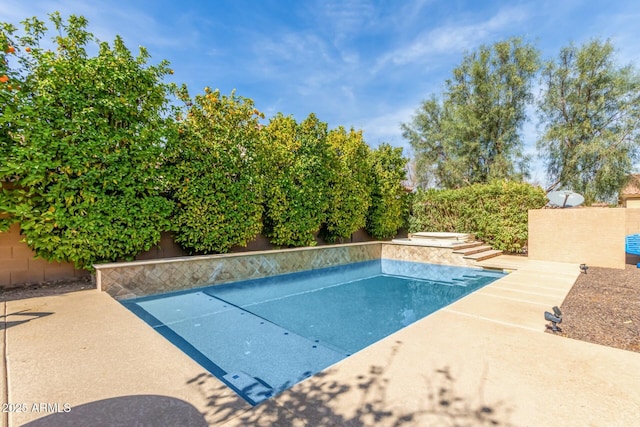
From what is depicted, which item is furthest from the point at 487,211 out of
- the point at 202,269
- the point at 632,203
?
the point at 632,203

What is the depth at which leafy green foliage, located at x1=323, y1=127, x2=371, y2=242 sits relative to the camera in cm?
1124

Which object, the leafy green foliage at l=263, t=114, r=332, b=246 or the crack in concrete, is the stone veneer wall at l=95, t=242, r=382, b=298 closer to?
the leafy green foliage at l=263, t=114, r=332, b=246

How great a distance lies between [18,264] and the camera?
19.7 ft

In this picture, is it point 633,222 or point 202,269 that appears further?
point 633,222

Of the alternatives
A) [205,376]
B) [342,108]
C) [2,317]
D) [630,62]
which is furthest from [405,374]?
[630,62]

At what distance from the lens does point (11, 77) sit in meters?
5.40

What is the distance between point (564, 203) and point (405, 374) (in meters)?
11.0

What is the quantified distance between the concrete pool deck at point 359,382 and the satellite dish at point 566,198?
8.69 meters

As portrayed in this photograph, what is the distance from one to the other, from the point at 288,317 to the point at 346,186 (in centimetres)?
692

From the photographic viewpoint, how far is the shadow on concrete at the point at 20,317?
3947 mm

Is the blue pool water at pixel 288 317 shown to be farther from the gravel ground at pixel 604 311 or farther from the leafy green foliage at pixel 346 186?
the leafy green foliage at pixel 346 186

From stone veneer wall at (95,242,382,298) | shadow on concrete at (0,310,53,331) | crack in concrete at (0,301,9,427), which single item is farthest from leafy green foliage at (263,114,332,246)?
Result: crack in concrete at (0,301,9,427)

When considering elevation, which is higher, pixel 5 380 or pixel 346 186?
pixel 346 186

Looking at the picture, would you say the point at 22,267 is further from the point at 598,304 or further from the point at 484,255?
the point at 484,255
